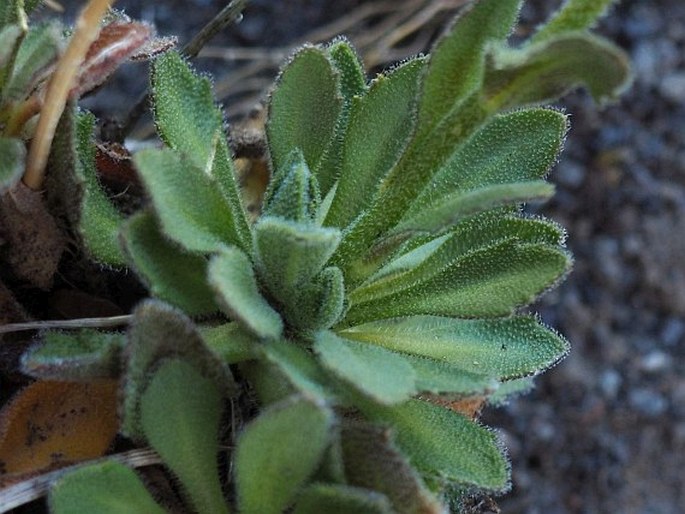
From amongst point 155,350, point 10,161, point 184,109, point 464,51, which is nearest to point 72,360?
point 155,350

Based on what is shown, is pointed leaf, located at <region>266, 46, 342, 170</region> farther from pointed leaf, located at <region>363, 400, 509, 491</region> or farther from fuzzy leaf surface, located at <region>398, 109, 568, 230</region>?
Answer: pointed leaf, located at <region>363, 400, 509, 491</region>

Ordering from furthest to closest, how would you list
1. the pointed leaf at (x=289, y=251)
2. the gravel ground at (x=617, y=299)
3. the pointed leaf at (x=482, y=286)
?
the gravel ground at (x=617, y=299)
the pointed leaf at (x=482, y=286)
the pointed leaf at (x=289, y=251)

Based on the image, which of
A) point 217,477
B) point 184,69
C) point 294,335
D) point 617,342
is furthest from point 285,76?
point 617,342

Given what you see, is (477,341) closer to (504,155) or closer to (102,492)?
(504,155)

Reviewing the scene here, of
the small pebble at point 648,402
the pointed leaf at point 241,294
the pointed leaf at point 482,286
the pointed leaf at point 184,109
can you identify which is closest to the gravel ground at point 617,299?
the small pebble at point 648,402

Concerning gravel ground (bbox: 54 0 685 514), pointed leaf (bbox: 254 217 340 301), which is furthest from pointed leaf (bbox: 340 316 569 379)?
gravel ground (bbox: 54 0 685 514)

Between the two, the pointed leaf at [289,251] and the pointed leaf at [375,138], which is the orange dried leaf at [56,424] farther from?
the pointed leaf at [375,138]
